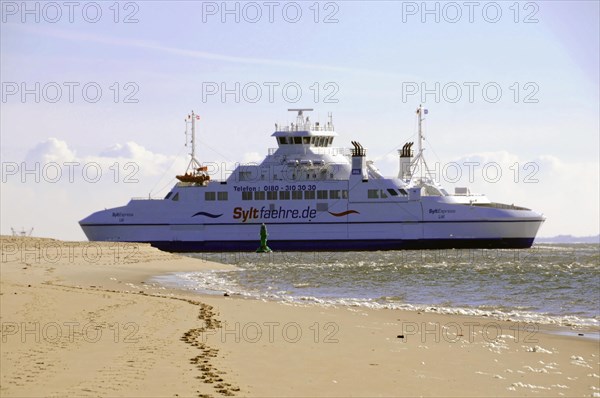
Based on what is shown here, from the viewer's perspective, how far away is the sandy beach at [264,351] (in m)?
8.48

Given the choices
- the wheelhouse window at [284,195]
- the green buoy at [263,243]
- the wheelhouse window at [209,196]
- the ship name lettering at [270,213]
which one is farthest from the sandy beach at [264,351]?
the wheelhouse window at [209,196]

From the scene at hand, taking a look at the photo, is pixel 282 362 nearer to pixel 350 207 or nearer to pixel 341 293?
pixel 341 293

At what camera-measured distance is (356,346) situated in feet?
37.9

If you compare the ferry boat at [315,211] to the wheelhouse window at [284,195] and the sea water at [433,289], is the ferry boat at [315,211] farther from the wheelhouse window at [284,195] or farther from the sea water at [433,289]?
the sea water at [433,289]

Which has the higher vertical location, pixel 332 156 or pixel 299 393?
pixel 332 156

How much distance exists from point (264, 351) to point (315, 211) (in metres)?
49.8

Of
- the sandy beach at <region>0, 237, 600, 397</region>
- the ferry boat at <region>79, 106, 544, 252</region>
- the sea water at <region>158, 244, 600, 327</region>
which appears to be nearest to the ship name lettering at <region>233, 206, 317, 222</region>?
the ferry boat at <region>79, 106, 544, 252</region>

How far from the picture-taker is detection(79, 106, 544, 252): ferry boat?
5878 centimetres

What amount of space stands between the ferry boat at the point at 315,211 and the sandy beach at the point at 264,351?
42.1 meters

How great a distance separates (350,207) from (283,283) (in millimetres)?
34531

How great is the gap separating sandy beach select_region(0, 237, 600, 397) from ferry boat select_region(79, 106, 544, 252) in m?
42.1

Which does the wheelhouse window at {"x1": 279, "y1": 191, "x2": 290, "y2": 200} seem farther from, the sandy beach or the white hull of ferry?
the sandy beach

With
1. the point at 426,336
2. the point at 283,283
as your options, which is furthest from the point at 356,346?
the point at 283,283

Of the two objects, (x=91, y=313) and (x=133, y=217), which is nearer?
(x=91, y=313)
